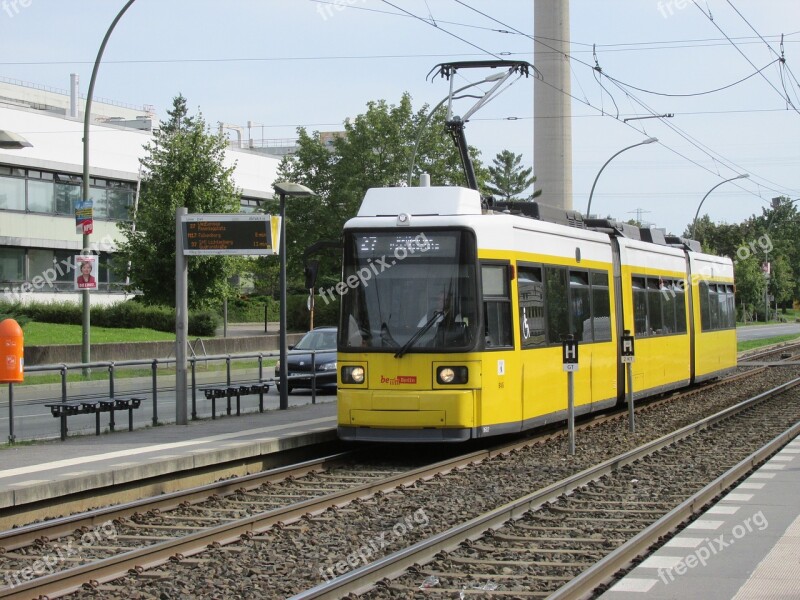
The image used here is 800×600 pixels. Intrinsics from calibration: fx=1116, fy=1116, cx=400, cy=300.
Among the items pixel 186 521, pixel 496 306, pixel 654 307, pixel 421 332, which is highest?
pixel 654 307

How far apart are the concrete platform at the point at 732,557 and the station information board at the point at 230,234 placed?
7.99 metres

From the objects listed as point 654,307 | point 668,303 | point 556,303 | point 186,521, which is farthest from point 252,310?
point 186,521

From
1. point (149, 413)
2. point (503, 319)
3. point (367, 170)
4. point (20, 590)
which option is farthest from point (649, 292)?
point (367, 170)

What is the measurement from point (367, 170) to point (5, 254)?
18.7 metres

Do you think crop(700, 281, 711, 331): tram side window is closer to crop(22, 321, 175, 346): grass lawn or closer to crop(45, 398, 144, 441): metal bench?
crop(45, 398, 144, 441): metal bench

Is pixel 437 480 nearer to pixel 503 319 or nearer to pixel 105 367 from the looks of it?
pixel 503 319

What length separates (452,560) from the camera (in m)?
8.37

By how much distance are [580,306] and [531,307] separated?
2.28 meters

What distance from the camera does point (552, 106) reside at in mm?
71188

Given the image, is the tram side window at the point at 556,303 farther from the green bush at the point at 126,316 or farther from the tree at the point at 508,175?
the tree at the point at 508,175

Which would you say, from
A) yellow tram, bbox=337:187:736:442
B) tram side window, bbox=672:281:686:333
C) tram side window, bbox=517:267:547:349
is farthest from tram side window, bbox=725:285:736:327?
tram side window, bbox=517:267:547:349

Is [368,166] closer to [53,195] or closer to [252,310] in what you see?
[53,195]

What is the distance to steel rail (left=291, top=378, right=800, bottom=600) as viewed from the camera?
7254 millimetres

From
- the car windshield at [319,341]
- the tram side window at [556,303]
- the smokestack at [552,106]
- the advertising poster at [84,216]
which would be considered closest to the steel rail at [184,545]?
the tram side window at [556,303]
